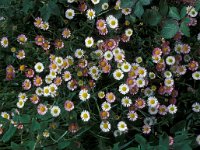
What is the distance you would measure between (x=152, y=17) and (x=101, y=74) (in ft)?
1.18

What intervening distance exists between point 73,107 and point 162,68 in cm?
45

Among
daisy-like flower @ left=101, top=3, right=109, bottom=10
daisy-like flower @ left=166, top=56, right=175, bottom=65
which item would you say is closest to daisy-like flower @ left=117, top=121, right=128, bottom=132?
daisy-like flower @ left=166, top=56, right=175, bottom=65

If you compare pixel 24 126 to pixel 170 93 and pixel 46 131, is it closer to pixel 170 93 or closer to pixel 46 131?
pixel 46 131

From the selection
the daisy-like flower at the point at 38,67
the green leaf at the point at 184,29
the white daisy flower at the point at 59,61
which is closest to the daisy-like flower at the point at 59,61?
the white daisy flower at the point at 59,61

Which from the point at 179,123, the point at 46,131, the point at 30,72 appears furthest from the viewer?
the point at 30,72

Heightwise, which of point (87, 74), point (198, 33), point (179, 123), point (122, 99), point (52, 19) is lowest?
point (179, 123)

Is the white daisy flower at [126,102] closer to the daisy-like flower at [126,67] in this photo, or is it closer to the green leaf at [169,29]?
the daisy-like flower at [126,67]

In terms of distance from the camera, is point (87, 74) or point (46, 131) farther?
point (87, 74)

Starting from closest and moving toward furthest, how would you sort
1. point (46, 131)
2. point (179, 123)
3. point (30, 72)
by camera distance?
Answer: point (46, 131), point (179, 123), point (30, 72)

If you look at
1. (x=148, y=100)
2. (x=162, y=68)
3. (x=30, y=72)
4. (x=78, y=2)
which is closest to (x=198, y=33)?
(x=162, y=68)

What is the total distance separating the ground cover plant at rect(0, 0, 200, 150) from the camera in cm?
202

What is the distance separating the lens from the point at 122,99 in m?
2.05

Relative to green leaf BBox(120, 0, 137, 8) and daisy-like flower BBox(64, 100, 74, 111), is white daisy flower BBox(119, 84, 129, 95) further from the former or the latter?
green leaf BBox(120, 0, 137, 8)

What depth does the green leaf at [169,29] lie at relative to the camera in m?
2.05
